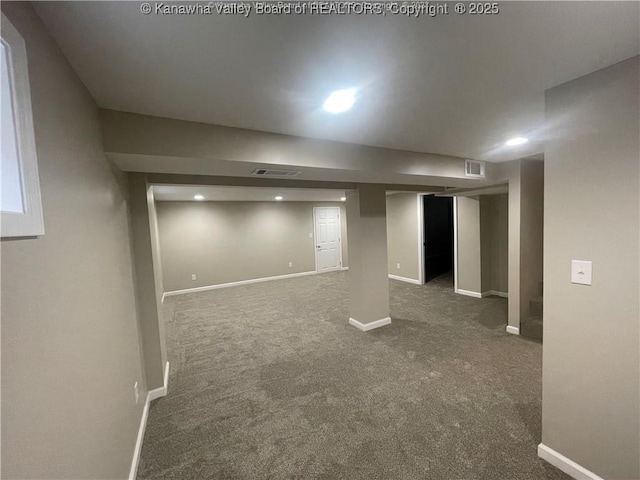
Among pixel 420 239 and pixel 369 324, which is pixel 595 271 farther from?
pixel 420 239

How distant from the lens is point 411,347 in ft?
10.4

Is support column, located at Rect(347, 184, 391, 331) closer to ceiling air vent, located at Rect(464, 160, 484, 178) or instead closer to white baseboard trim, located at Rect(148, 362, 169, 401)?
ceiling air vent, located at Rect(464, 160, 484, 178)

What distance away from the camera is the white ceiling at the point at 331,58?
964 mm

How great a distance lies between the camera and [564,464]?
157 centimetres

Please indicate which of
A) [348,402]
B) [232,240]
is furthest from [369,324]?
[232,240]

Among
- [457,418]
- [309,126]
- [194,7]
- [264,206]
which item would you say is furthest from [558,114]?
[264,206]

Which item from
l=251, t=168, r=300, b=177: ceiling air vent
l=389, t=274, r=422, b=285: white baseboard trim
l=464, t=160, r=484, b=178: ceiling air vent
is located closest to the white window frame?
l=251, t=168, r=300, b=177: ceiling air vent

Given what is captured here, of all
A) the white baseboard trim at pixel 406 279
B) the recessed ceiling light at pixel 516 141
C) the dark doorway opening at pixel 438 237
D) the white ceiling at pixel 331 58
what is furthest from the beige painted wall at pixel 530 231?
the dark doorway opening at pixel 438 237

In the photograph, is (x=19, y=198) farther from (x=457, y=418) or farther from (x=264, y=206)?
(x=264, y=206)

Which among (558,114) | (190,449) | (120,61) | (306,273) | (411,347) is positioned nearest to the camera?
(120,61)

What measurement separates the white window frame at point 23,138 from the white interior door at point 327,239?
22.8ft

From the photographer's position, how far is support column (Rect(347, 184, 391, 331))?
11.9 ft

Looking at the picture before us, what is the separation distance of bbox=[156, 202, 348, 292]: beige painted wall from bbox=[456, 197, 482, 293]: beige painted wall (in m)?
3.75

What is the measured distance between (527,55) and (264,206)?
245 inches
